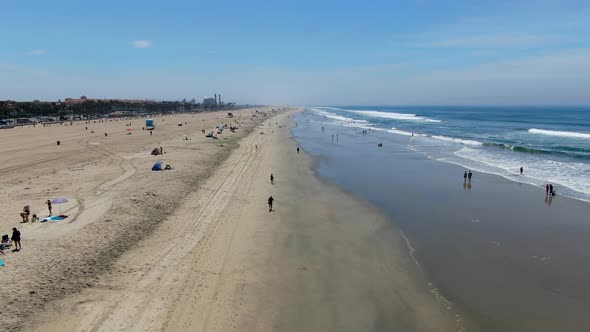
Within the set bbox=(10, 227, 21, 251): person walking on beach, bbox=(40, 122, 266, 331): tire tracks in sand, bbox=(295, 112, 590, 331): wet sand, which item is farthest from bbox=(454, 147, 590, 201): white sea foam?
bbox=(10, 227, 21, 251): person walking on beach

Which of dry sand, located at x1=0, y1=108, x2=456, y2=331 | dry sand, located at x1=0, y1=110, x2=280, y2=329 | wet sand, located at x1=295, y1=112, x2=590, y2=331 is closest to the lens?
dry sand, located at x1=0, y1=108, x2=456, y2=331

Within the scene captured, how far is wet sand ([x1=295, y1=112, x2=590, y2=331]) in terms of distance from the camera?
11.9 meters

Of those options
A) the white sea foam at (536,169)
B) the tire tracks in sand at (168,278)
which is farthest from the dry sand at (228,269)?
the white sea foam at (536,169)

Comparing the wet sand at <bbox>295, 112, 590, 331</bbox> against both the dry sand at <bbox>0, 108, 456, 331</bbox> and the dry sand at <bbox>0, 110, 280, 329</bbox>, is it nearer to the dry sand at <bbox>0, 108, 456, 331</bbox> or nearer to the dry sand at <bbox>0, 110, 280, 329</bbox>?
the dry sand at <bbox>0, 108, 456, 331</bbox>

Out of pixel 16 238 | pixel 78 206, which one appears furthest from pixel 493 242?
pixel 78 206

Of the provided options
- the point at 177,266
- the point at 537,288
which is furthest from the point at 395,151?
the point at 177,266

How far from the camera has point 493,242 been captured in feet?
56.9

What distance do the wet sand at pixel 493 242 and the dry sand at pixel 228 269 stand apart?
1336 mm

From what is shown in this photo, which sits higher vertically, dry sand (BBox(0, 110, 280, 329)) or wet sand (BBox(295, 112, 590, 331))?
dry sand (BBox(0, 110, 280, 329))

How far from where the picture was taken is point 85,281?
12656mm

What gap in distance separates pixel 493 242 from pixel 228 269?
40.6 feet

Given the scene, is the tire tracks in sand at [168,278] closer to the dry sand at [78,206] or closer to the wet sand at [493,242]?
the dry sand at [78,206]

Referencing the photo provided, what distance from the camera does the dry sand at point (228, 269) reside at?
11.1 m

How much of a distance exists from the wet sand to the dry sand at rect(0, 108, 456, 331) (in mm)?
1336
